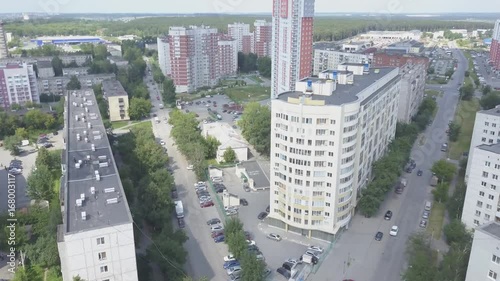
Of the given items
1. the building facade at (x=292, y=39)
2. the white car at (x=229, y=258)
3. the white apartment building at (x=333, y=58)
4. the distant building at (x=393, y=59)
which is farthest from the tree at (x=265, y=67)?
the white car at (x=229, y=258)

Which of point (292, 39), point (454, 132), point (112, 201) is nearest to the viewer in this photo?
point (112, 201)

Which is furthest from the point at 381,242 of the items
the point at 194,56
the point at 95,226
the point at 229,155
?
the point at 194,56

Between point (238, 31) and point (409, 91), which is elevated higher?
point (238, 31)

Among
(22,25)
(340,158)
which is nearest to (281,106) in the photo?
(340,158)

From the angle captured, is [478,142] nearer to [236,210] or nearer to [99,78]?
[236,210]

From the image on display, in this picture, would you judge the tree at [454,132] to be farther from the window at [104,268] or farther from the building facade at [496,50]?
the building facade at [496,50]

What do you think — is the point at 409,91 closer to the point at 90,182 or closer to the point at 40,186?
the point at 90,182

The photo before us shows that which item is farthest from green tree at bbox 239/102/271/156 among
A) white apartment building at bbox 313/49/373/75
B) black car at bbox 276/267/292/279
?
white apartment building at bbox 313/49/373/75
